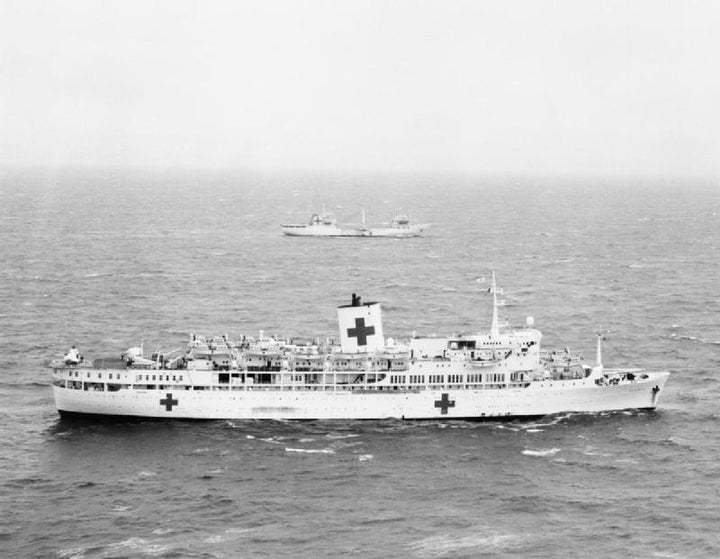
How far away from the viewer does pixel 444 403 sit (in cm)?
6141

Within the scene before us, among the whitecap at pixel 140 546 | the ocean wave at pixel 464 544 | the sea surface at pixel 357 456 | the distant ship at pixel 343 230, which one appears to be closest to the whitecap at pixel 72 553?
the sea surface at pixel 357 456

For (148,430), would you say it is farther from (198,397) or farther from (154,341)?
(154,341)

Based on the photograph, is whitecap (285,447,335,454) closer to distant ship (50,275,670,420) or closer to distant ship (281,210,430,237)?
distant ship (50,275,670,420)

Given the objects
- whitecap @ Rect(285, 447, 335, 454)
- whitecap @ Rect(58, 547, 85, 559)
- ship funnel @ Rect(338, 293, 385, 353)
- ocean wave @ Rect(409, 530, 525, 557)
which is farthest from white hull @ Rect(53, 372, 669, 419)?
whitecap @ Rect(58, 547, 85, 559)

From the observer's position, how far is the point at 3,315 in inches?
3447

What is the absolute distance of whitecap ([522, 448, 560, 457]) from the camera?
5534 cm

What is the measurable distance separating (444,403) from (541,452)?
298 inches

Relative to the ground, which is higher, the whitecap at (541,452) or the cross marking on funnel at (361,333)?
the cross marking on funnel at (361,333)

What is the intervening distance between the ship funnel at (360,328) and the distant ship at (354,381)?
0.06m

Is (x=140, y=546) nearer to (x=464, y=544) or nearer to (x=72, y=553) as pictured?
(x=72, y=553)

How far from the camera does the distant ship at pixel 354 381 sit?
200 ft

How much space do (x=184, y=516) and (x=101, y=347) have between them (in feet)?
106

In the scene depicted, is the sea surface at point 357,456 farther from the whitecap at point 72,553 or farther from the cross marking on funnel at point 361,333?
the cross marking on funnel at point 361,333

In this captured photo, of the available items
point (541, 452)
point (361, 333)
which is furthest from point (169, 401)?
point (541, 452)
